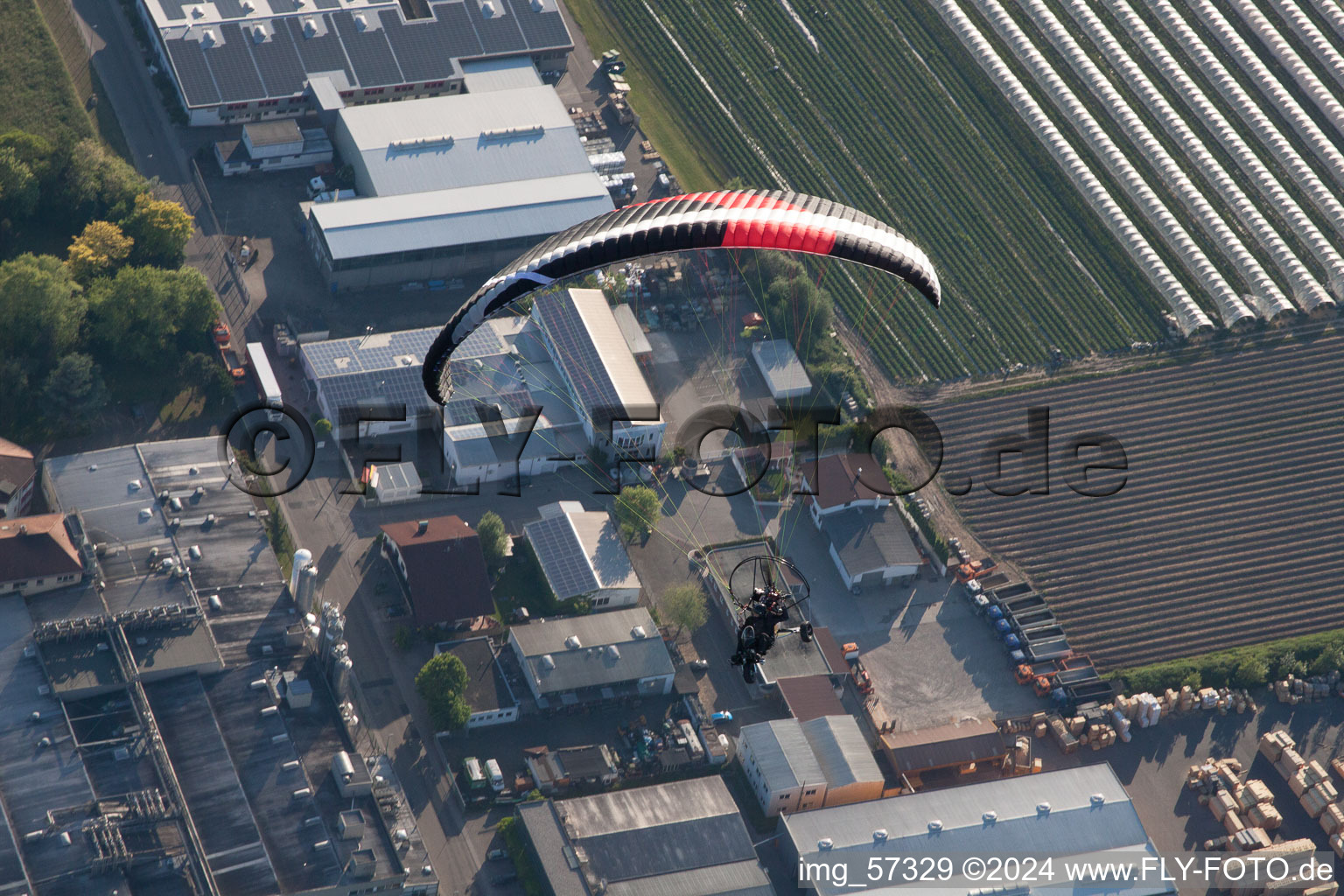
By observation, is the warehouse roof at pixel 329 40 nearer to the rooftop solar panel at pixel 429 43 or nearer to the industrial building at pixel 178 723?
the rooftop solar panel at pixel 429 43

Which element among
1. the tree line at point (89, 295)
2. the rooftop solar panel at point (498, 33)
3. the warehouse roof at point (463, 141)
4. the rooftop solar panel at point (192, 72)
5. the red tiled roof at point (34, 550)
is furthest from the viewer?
the rooftop solar panel at point (498, 33)

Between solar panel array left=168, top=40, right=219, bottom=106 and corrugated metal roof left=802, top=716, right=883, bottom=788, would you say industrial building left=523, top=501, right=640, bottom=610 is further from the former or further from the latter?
solar panel array left=168, top=40, right=219, bottom=106

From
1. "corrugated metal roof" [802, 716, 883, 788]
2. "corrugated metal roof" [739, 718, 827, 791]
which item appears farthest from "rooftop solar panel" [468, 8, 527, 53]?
"corrugated metal roof" [802, 716, 883, 788]

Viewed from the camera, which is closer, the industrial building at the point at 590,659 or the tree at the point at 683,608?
the industrial building at the point at 590,659

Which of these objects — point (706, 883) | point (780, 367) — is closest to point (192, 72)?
point (780, 367)

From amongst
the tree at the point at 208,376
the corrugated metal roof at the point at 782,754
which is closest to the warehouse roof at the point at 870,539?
the corrugated metal roof at the point at 782,754

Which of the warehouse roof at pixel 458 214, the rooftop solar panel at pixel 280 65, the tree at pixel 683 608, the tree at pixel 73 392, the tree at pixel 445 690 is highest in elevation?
the rooftop solar panel at pixel 280 65

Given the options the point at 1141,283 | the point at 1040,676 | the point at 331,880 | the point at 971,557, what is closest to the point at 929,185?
the point at 1141,283
